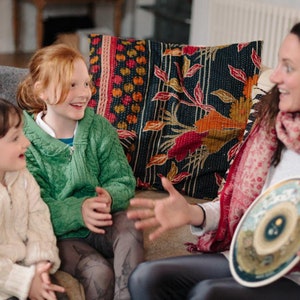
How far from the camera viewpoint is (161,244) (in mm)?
1782

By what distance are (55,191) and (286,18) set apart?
7.89 ft

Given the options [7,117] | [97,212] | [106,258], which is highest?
[7,117]

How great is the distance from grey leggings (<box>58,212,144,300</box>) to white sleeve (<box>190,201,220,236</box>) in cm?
16

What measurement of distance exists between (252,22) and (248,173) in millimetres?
2581

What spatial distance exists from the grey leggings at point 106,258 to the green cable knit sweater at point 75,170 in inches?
1.9

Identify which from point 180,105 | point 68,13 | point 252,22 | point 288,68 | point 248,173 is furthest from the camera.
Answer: point 68,13

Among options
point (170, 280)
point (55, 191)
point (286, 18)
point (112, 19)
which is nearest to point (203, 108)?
point (55, 191)

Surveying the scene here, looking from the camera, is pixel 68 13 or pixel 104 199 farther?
pixel 68 13

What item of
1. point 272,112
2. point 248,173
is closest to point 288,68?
point 272,112

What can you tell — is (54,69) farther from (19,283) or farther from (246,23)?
(246,23)

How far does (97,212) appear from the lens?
5.33 feet

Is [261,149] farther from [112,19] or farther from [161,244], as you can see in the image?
[112,19]

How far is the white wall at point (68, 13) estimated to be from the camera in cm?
523

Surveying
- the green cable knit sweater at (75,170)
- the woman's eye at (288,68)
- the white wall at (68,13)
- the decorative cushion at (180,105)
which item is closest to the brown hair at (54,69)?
the green cable knit sweater at (75,170)
